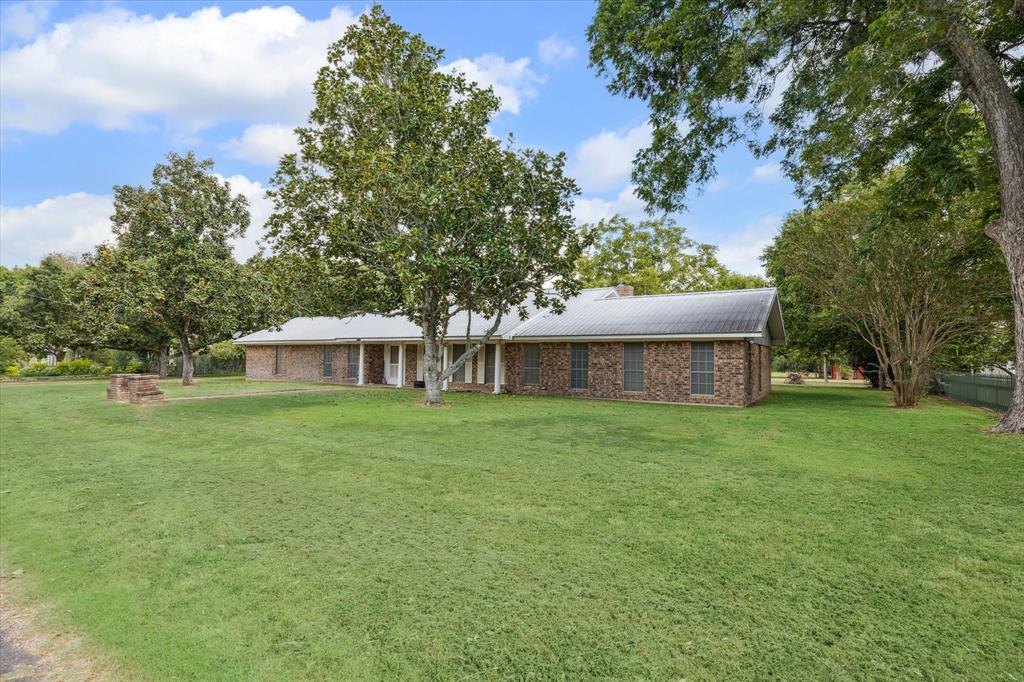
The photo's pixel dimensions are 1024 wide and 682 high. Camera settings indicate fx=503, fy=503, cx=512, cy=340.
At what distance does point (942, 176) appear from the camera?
456 inches

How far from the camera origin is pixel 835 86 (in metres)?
9.48

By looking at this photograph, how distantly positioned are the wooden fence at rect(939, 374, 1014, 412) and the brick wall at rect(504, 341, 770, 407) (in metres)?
6.81

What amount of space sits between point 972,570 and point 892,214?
12.0m

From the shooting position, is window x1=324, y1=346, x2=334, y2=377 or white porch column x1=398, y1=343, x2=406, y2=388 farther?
window x1=324, y1=346, x2=334, y2=377

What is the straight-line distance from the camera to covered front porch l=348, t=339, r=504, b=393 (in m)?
20.7

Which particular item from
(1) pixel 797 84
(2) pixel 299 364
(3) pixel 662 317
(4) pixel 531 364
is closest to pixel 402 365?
(4) pixel 531 364

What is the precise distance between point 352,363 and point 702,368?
1665 cm

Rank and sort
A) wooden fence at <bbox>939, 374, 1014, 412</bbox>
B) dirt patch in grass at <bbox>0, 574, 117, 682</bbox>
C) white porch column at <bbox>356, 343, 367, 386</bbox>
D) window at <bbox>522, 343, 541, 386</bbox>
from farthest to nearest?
1. white porch column at <bbox>356, 343, 367, 386</bbox>
2. window at <bbox>522, 343, 541, 386</bbox>
3. wooden fence at <bbox>939, 374, 1014, 412</bbox>
4. dirt patch in grass at <bbox>0, 574, 117, 682</bbox>

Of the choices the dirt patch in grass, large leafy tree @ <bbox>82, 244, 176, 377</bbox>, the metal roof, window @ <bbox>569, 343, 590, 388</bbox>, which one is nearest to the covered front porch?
the metal roof

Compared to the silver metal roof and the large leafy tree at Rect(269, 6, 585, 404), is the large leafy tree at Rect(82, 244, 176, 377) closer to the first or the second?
the silver metal roof

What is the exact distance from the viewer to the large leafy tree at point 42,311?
3002cm

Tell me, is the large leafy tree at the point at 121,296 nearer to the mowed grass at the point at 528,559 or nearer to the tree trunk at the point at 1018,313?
the mowed grass at the point at 528,559

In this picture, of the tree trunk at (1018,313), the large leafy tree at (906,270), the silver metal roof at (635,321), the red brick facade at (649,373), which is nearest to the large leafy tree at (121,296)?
the silver metal roof at (635,321)

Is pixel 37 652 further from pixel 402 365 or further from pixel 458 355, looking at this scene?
pixel 402 365
